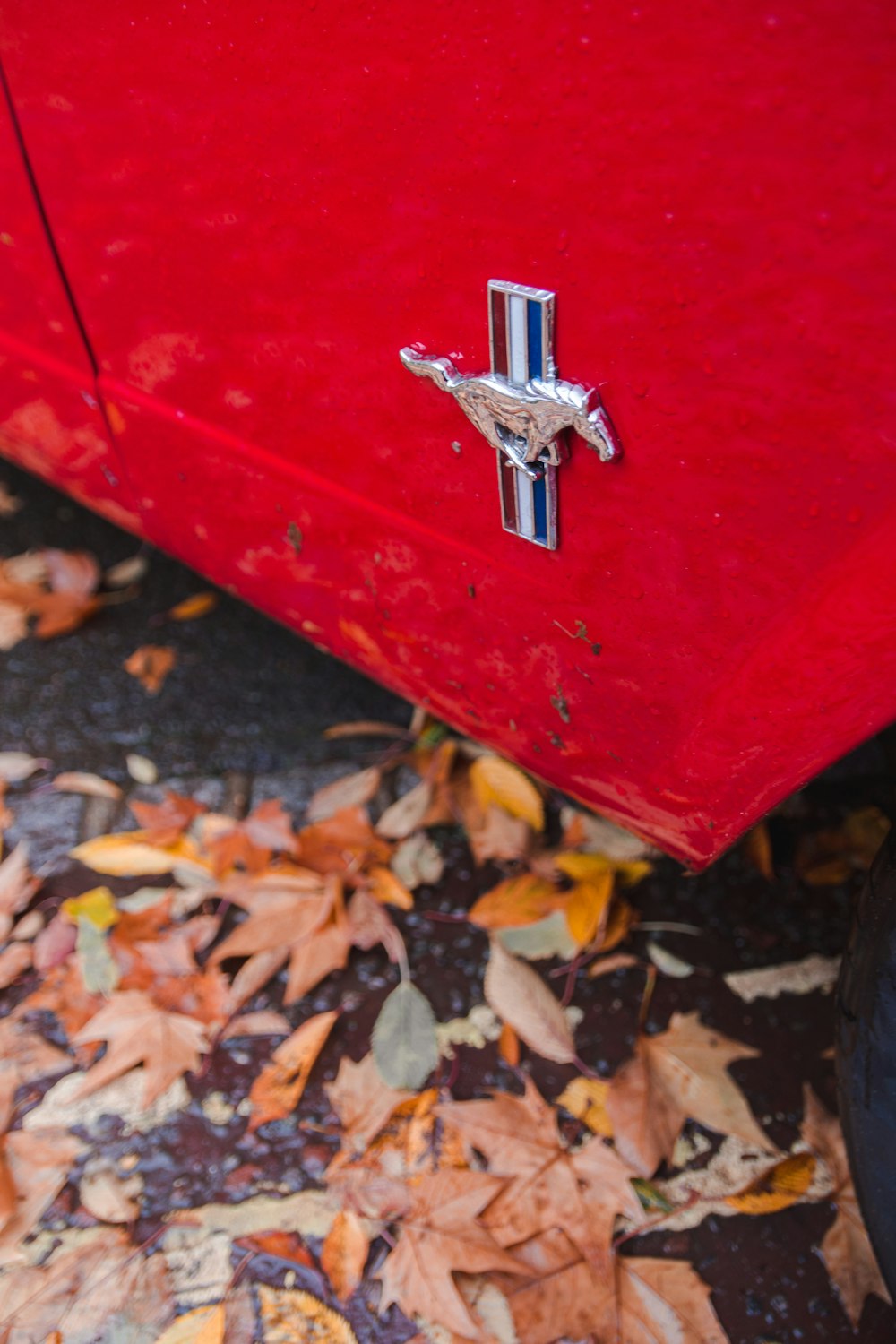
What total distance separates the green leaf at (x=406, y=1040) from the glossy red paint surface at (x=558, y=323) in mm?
504

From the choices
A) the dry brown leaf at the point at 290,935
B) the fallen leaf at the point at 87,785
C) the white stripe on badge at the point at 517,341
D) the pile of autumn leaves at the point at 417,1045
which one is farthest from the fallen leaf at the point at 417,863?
the white stripe on badge at the point at 517,341

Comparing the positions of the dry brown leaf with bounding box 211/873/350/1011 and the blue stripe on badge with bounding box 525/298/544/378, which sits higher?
the blue stripe on badge with bounding box 525/298/544/378

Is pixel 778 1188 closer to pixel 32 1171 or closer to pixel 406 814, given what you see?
pixel 406 814

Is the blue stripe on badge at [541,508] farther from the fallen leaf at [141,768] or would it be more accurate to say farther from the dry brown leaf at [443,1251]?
the fallen leaf at [141,768]

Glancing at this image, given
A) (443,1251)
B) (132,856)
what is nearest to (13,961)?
(132,856)

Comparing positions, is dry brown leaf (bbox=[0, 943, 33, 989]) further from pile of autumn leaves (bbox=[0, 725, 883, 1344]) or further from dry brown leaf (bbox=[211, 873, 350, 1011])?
dry brown leaf (bbox=[211, 873, 350, 1011])

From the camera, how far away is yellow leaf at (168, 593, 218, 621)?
2203 mm

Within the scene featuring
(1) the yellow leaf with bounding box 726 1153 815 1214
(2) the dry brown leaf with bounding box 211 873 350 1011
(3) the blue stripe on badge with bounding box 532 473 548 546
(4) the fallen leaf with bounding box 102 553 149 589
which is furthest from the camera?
(4) the fallen leaf with bounding box 102 553 149 589

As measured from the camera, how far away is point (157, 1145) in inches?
54.5

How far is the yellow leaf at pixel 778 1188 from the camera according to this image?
1286mm

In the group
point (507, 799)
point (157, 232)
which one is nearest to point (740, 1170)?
point (507, 799)

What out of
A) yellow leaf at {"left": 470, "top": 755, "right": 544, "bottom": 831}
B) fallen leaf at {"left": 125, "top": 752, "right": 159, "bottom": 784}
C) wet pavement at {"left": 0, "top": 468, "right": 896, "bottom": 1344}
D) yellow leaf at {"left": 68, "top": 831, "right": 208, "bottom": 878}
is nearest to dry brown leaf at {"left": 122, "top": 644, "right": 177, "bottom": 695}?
wet pavement at {"left": 0, "top": 468, "right": 896, "bottom": 1344}

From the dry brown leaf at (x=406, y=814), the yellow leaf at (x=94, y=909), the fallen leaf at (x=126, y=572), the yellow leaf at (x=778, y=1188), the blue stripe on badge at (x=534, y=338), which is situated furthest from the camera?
the fallen leaf at (x=126, y=572)

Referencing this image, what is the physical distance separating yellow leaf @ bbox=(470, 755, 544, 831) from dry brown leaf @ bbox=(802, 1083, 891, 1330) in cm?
62
